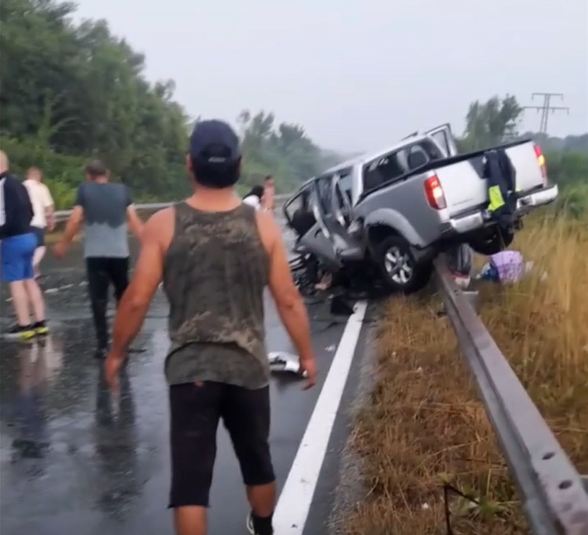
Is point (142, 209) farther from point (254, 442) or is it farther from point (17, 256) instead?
point (254, 442)

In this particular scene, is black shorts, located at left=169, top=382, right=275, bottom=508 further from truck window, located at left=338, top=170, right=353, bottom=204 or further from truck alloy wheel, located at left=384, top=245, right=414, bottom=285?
truck window, located at left=338, top=170, right=353, bottom=204

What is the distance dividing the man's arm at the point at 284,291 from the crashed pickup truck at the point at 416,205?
7.29 metres

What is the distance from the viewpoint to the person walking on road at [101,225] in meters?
9.39

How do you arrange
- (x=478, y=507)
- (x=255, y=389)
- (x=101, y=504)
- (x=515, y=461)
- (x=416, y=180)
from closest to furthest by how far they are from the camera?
(x=515, y=461) < (x=255, y=389) < (x=478, y=507) < (x=101, y=504) < (x=416, y=180)

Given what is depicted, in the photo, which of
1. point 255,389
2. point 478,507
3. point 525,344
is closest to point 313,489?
point 478,507

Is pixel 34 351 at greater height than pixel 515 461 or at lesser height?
lesser

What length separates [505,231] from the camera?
12.1 m

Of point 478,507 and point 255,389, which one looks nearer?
point 255,389

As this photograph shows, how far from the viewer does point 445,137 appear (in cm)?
1448

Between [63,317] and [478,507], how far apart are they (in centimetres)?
829

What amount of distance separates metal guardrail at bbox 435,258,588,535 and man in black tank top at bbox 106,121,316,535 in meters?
1.02

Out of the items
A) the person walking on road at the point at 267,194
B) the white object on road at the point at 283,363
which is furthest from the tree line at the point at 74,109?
the white object on road at the point at 283,363

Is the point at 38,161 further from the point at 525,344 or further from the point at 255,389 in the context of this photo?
the point at 255,389

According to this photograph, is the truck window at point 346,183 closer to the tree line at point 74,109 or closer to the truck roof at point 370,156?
the truck roof at point 370,156
